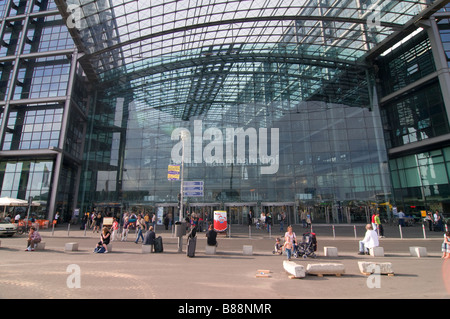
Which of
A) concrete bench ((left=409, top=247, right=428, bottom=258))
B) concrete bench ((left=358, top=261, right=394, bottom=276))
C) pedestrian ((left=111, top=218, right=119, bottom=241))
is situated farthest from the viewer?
pedestrian ((left=111, top=218, right=119, bottom=241))

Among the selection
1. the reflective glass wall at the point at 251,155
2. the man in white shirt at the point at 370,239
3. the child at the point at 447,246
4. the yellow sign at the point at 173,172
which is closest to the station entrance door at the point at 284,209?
the reflective glass wall at the point at 251,155

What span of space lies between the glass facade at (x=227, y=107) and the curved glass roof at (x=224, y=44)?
0.63 feet

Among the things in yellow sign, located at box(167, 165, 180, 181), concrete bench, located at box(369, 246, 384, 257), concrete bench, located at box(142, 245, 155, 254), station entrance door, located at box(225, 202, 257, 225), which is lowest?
concrete bench, located at box(369, 246, 384, 257)

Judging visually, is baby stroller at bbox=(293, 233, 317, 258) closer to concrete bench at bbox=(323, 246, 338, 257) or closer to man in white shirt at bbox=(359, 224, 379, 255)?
concrete bench at bbox=(323, 246, 338, 257)

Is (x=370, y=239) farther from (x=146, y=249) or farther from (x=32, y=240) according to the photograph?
(x=32, y=240)

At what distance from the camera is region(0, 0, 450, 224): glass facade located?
2775cm

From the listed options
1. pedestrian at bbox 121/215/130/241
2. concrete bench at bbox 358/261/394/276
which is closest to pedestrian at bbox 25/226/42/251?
pedestrian at bbox 121/215/130/241

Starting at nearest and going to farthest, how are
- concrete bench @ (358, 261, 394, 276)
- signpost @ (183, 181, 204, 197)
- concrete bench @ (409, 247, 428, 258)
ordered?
1. concrete bench @ (358, 261, 394, 276)
2. concrete bench @ (409, 247, 428, 258)
3. signpost @ (183, 181, 204, 197)

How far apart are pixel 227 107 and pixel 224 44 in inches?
325

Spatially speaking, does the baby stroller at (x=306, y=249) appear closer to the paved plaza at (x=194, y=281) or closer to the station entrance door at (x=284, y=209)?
the paved plaza at (x=194, y=281)

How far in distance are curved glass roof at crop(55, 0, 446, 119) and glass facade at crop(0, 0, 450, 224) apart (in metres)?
0.19

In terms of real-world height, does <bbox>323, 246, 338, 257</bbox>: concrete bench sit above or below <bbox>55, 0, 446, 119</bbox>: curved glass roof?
below
